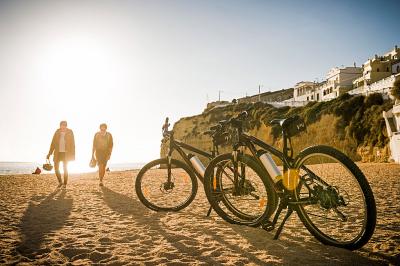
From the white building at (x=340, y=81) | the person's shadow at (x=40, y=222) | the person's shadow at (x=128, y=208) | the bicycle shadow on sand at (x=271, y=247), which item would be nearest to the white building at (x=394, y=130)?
the bicycle shadow on sand at (x=271, y=247)

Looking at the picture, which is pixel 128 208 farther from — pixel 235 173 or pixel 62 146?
pixel 62 146

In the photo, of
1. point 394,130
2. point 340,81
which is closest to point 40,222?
point 394,130

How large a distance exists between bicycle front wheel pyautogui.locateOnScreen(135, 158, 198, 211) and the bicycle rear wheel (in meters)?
0.89

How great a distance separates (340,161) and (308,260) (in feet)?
3.45

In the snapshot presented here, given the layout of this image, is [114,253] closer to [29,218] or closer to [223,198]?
[223,198]

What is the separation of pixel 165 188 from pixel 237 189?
184 cm

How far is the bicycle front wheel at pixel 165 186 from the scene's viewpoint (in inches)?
205

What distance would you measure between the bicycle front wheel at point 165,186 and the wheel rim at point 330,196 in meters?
2.34

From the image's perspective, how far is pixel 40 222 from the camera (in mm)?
4461

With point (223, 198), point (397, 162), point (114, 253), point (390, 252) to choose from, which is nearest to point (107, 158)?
point (223, 198)

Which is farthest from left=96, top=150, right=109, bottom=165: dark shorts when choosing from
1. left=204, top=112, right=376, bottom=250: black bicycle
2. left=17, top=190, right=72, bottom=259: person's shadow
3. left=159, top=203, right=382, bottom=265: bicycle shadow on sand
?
left=204, top=112, right=376, bottom=250: black bicycle

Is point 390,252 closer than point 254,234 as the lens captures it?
Yes

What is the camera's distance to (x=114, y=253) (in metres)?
2.99

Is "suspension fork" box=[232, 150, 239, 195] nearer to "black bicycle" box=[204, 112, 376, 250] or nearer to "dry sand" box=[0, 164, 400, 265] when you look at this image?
"black bicycle" box=[204, 112, 376, 250]
